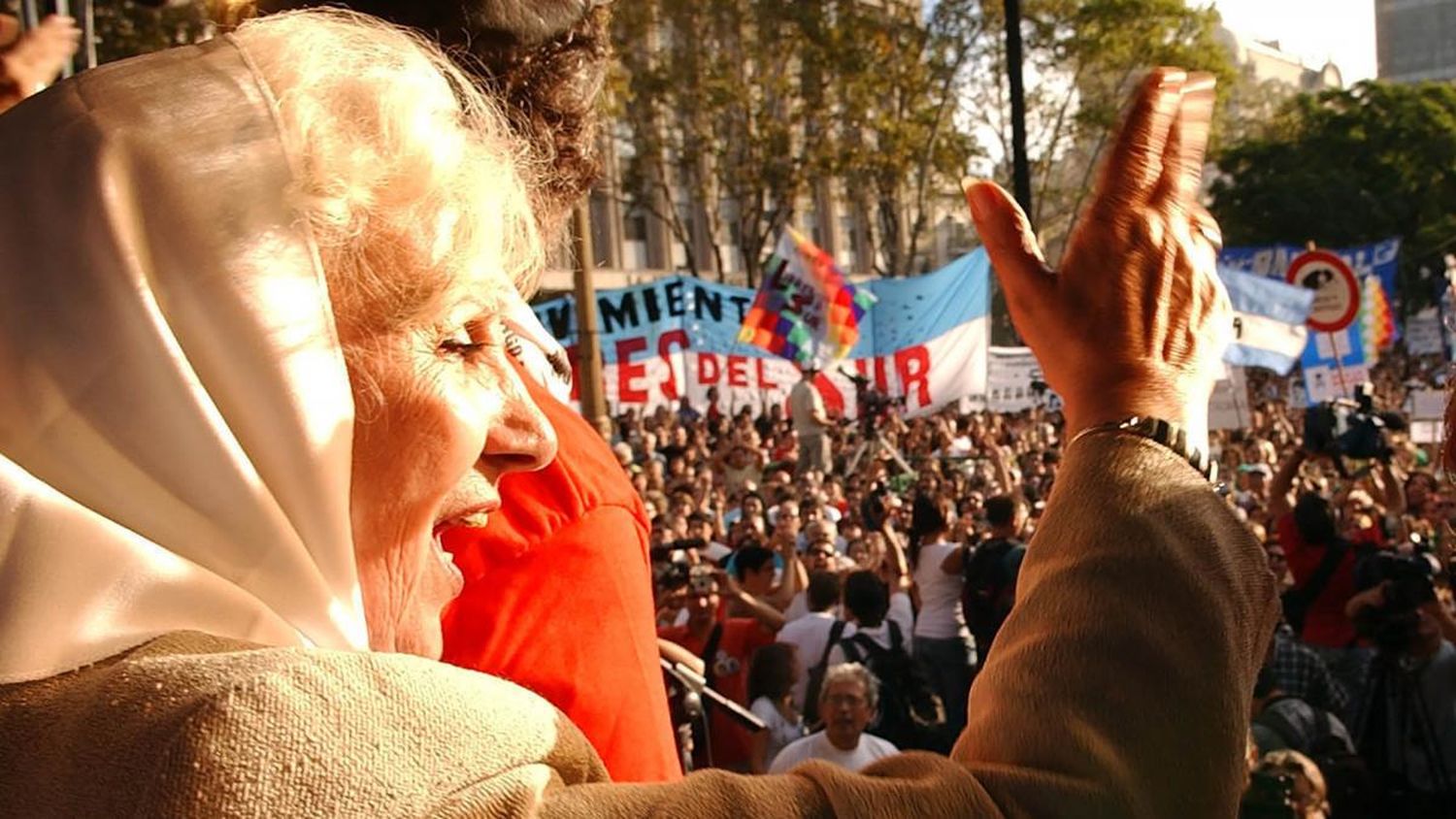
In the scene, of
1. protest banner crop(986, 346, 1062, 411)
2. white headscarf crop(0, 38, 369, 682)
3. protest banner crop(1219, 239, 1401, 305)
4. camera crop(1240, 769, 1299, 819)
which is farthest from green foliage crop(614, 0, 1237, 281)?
white headscarf crop(0, 38, 369, 682)

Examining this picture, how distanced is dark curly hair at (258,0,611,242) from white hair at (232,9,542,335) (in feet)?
1.35

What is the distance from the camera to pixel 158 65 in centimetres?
101

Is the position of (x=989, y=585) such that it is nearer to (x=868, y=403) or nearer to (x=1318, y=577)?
(x=1318, y=577)

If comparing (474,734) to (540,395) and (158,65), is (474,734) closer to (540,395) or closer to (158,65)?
(158,65)

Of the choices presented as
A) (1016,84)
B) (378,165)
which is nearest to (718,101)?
(1016,84)

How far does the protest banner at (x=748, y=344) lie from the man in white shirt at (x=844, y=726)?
27.1 feet

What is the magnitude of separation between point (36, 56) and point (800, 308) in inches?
457

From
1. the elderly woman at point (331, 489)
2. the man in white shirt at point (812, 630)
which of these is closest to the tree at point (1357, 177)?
the man in white shirt at point (812, 630)

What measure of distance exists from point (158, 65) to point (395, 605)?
0.43 metres

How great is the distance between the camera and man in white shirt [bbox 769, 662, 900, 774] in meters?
5.14

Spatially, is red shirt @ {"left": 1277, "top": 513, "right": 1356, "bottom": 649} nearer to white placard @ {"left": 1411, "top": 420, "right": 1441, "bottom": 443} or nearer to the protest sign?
white placard @ {"left": 1411, "top": 420, "right": 1441, "bottom": 443}

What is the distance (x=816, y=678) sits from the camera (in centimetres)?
609

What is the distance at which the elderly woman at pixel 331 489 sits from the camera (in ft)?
2.70

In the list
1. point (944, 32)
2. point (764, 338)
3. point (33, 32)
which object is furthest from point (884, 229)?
point (33, 32)
